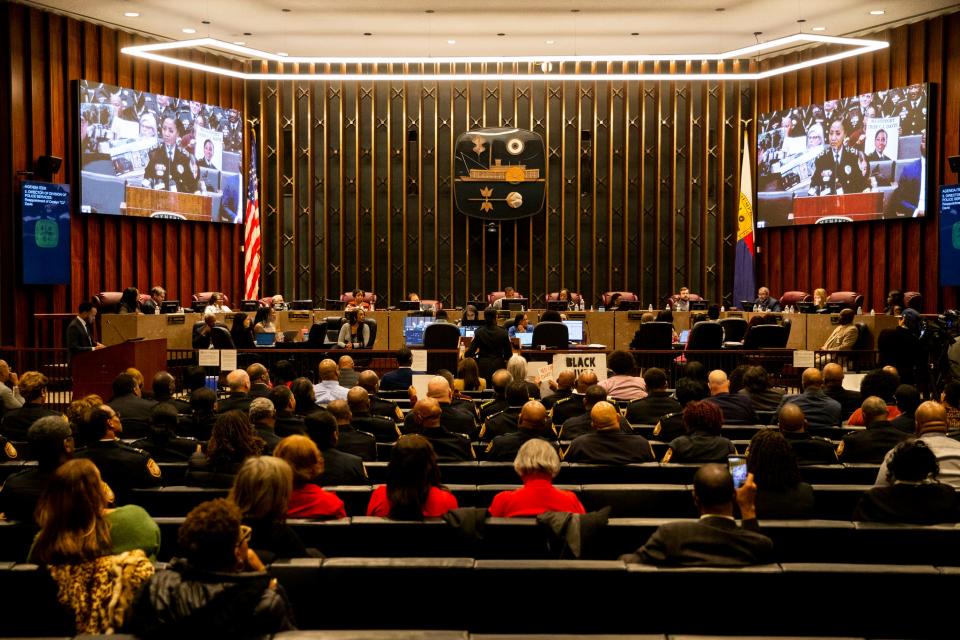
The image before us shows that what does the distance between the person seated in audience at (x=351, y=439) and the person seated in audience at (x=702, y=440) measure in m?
1.51

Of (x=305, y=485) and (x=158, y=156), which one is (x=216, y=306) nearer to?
(x=158, y=156)

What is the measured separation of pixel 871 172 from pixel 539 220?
5539mm

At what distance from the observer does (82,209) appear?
44.1 ft

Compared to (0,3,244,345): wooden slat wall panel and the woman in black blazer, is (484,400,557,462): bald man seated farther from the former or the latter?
(0,3,244,345): wooden slat wall panel

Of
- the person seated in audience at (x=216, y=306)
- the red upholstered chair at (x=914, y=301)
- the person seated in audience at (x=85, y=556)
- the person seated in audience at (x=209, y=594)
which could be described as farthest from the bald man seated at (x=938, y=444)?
the person seated in audience at (x=216, y=306)

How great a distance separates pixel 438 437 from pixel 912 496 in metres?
2.24

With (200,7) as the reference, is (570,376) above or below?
below

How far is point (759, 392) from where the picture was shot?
21.0 ft

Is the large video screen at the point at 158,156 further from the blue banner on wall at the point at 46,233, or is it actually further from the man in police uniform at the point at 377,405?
the man in police uniform at the point at 377,405

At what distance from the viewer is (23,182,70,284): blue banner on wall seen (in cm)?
1246

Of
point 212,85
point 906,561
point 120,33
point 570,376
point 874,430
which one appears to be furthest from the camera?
point 212,85

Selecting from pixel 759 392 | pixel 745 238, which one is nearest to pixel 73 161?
pixel 745 238

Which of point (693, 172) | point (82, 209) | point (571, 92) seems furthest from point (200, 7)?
point (693, 172)

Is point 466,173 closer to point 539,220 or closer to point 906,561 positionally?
point 539,220
